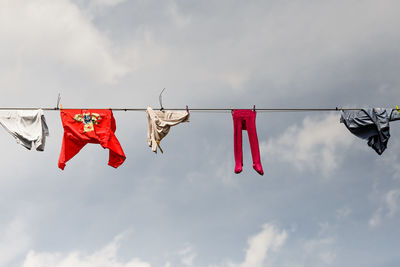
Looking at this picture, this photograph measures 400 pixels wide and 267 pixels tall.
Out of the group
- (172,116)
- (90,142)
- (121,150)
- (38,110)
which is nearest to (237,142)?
(172,116)

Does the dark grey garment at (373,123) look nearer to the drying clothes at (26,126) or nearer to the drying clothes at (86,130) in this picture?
the drying clothes at (86,130)

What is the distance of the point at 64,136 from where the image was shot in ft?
45.3

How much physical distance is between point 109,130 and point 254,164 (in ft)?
15.5

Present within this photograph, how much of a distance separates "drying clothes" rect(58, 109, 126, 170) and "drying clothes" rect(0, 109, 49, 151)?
0.70 meters

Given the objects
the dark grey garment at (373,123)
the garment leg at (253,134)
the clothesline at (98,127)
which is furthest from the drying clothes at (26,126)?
the dark grey garment at (373,123)

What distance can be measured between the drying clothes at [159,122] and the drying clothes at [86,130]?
3.54ft

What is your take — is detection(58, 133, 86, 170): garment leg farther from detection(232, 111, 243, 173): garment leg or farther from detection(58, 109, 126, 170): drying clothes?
detection(232, 111, 243, 173): garment leg

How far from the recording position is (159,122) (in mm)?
14086

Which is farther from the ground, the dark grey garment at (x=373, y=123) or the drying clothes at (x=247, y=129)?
the dark grey garment at (x=373, y=123)

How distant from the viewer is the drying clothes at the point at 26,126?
13.8m

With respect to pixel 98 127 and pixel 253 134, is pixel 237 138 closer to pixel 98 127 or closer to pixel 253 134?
pixel 253 134

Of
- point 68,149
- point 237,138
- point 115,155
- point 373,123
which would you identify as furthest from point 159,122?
point 373,123

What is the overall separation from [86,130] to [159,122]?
2302mm

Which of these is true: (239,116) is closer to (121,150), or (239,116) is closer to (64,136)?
(121,150)
